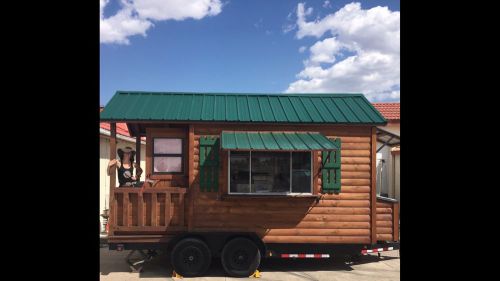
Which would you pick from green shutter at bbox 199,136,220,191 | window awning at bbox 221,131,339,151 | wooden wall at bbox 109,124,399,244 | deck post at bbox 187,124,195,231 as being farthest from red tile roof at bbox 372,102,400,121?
deck post at bbox 187,124,195,231

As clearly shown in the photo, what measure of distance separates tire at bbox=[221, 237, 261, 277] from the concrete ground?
275mm

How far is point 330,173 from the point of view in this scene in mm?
7281

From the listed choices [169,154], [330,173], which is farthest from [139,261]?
[330,173]

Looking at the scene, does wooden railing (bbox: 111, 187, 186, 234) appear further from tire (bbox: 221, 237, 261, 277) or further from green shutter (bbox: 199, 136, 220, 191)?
tire (bbox: 221, 237, 261, 277)

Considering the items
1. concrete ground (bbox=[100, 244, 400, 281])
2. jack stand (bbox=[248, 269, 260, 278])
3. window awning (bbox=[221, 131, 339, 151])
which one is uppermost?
window awning (bbox=[221, 131, 339, 151])

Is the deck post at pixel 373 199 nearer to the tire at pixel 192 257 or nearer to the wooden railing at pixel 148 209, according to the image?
the tire at pixel 192 257

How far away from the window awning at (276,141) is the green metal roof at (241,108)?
1.11 feet

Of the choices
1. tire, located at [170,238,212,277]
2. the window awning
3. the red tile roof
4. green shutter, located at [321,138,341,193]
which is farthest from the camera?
the red tile roof

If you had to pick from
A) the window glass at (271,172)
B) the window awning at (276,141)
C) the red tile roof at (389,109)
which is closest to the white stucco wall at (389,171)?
the red tile roof at (389,109)

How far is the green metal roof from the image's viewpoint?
7.27 meters

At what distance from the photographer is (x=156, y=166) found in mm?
7324
